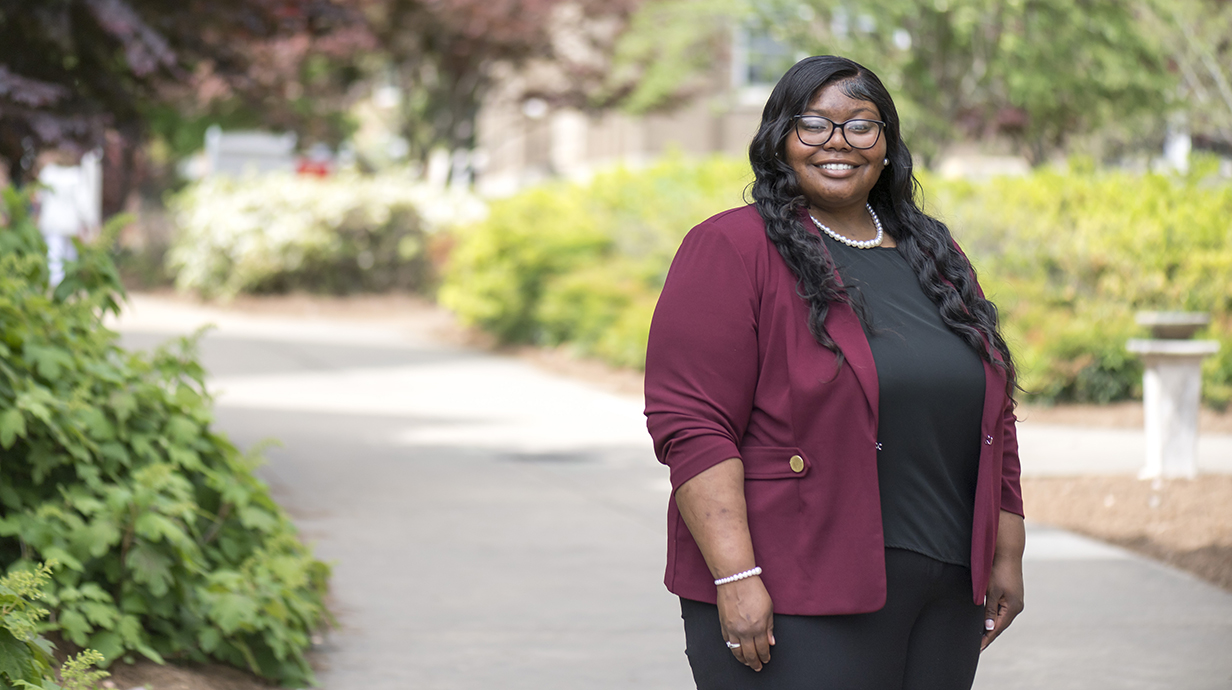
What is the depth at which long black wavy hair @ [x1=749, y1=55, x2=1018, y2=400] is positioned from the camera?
243cm

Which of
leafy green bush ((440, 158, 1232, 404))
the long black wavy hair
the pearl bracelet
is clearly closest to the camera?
the pearl bracelet

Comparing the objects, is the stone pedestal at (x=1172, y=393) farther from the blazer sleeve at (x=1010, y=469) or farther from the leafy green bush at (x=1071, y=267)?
the blazer sleeve at (x=1010, y=469)

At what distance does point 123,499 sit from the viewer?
4.07 m

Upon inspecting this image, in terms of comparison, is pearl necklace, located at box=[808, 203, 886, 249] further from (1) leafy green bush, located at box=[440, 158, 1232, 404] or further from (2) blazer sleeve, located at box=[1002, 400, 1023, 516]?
(1) leafy green bush, located at box=[440, 158, 1232, 404]

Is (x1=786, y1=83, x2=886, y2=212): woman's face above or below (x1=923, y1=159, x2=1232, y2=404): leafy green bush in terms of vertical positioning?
above

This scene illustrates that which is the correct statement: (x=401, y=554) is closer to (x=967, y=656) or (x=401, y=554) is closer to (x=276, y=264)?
(x=967, y=656)

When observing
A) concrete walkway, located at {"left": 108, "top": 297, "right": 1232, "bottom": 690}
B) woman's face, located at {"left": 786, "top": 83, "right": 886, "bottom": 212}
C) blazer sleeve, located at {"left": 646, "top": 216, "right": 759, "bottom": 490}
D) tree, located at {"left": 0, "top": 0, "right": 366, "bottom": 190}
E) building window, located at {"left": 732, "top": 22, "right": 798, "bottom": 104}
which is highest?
building window, located at {"left": 732, "top": 22, "right": 798, "bottom": 104}

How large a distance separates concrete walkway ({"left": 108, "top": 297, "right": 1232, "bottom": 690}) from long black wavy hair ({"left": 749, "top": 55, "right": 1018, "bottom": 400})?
2318 mm

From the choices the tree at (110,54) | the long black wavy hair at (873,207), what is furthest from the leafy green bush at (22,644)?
the tree at (110,54)

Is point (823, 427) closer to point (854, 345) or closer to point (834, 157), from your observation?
point (854, 345)

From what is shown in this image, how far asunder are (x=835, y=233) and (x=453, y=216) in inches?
699

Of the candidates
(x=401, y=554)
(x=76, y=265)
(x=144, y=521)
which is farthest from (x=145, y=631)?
(x=401, y=554)

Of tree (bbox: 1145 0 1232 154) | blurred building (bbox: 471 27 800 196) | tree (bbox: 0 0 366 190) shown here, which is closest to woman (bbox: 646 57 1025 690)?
tree (bbox: 0 0 366 190)

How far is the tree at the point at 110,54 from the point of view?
6.50 metres
